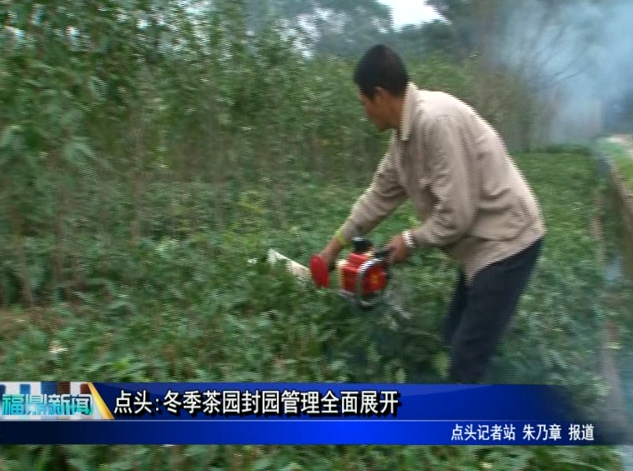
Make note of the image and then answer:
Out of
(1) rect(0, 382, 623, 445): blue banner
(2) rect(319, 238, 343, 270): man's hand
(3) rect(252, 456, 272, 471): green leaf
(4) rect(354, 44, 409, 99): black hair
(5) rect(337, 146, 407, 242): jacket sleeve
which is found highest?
(4) rect(354, 44, 409, 99): black hair

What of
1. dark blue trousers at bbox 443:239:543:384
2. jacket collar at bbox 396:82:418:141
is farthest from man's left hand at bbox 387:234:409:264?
jacket collar at bbox 396:82:418:141

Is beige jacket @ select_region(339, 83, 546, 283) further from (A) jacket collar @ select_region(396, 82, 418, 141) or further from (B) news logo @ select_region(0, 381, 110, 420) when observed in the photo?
(B) news logo @ select_region(0, 381, 110, 420)

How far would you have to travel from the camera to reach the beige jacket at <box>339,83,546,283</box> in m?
3.50

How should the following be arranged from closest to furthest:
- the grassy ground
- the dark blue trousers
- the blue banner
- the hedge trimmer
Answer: the blue banner < the grassy ground < the dark blue trousers < the hedge trimmer

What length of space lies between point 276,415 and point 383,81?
152 centimetres

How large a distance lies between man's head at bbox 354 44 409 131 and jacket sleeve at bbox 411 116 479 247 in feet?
0.72

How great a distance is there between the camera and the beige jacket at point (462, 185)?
3.50 metres

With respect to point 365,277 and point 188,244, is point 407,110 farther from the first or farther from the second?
point 188,244

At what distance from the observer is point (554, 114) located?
1017 inches

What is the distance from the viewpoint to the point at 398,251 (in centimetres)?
377

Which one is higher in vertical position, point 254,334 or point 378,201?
point 378,201

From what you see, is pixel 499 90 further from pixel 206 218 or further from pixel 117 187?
pixel 117 187

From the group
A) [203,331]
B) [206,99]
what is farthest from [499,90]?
[203,331]

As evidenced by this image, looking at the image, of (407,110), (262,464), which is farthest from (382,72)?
(262,464)
